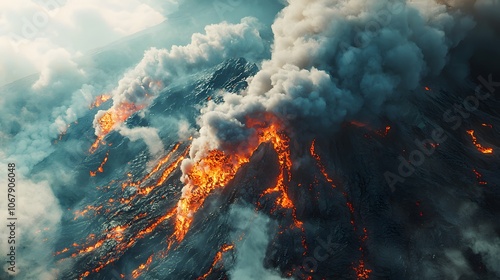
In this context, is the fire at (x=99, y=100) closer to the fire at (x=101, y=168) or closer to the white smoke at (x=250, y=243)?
the fire at (x=101, y=168)

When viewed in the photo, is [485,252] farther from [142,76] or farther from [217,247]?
[142,76]

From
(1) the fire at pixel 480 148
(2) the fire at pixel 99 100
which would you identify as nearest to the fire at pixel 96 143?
(2) the fire at pixel 99 100

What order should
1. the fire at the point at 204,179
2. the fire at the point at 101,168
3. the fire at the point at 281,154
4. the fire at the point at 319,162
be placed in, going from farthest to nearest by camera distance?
1. the fire at the point at 101,168
2. the fire at the point at 204,179
3. the fire at the point at 319,162
4. the fire at the point at 281,154

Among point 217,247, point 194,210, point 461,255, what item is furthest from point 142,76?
point 461,255

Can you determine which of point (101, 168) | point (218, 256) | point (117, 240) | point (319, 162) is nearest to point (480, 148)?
point (319, 162)

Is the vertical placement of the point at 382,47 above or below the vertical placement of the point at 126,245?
above

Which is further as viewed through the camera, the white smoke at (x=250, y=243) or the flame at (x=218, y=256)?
the flame at (x=218, y=256)

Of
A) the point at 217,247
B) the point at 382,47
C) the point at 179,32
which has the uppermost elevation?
the point at 382,47

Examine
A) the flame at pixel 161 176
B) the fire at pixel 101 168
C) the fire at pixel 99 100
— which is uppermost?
the flame at pixel 161 176

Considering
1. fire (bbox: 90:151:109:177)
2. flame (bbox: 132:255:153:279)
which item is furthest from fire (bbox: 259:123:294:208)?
fire (bbox: 90:151:109:177)

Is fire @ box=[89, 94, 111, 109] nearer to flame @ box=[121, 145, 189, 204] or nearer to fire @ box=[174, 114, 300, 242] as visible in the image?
flame @ box=[121, 145, 189, 204]

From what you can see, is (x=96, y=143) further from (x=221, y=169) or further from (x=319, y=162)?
(x=319, y=162)
